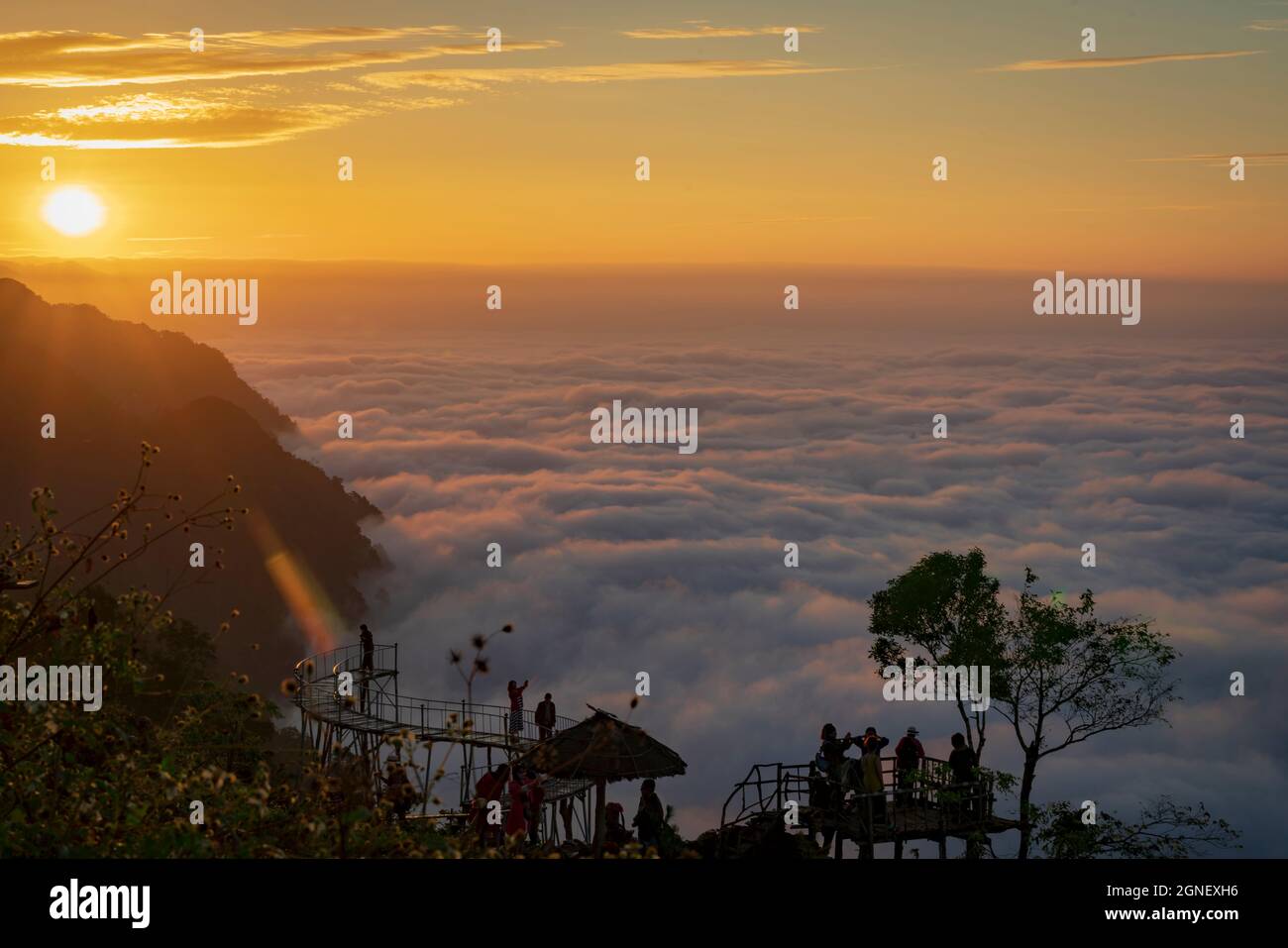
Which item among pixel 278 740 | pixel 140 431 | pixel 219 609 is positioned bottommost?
pixel 278 740

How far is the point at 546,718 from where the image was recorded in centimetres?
2748

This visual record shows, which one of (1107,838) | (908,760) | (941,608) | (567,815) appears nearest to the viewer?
(908,760)

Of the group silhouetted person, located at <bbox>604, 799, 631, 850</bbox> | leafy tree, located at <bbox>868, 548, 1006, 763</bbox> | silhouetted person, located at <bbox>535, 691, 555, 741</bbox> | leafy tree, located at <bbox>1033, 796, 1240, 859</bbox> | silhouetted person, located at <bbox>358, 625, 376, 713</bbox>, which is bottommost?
leafy tree, located at <bbox>1033, 796, 1240, 859</bbox>

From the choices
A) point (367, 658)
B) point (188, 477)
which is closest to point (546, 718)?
point (367, 658)

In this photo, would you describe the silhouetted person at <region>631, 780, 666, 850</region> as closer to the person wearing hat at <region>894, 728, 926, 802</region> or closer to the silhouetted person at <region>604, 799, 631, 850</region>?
the silhouetted person at <region>604, 799, 631, 850</region>

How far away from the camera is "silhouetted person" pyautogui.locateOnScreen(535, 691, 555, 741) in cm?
2662

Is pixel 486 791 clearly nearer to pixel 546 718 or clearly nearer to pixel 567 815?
pixel 567 815

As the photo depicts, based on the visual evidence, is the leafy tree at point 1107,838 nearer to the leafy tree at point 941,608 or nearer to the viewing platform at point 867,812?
the leafy tree at point 941,608

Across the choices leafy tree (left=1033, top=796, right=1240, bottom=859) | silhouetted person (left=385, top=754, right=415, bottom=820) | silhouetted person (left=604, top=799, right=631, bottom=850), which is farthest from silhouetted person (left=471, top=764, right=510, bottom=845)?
leafy tree (left=1033, top=796, right=1240, bottom=859)

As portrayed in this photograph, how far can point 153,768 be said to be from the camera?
10492 millimetres

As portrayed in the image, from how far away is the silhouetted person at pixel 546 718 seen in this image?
26.6 metres
